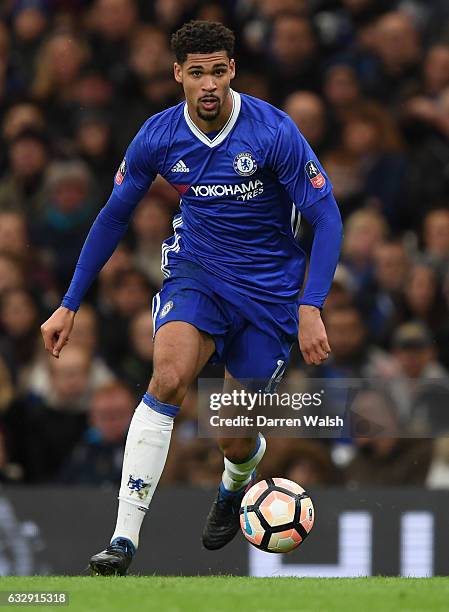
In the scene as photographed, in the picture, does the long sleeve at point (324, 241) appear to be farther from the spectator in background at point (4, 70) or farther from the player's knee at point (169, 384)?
the spectator in background at point (4, 70)

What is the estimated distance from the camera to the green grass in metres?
4.82

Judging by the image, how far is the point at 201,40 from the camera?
586cm

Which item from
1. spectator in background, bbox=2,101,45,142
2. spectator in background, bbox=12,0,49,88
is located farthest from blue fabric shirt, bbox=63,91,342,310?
spectator in background, bbox=12,0,49,88

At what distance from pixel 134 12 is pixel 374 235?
269 centimetres

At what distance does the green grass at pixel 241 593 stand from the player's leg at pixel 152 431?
0.15m

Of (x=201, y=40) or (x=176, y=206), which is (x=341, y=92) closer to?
(x=176, y=206)

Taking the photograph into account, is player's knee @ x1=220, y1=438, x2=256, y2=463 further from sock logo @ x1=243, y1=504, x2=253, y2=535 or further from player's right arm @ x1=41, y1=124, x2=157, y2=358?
player's right arm @ x1=41, y1=124, x2=157, y2=358

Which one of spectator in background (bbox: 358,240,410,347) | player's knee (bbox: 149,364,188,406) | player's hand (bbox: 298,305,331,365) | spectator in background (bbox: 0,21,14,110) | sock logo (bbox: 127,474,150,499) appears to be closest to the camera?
player's hand (bbox: 298,305,331,365)

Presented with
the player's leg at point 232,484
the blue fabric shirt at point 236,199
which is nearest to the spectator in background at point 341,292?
the player's leg at point 232,484

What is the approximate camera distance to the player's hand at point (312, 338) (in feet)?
18.6

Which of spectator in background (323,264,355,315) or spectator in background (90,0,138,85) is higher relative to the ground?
spectator in background (90,0,138,85)

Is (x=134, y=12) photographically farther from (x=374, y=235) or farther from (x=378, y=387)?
(x=378, y=387)

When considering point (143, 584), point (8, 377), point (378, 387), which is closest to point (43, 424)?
point (8, 377)

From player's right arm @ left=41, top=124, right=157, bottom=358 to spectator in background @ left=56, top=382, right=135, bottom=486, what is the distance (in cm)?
225
